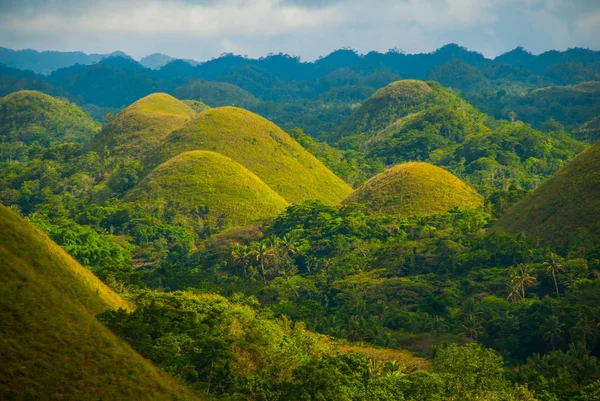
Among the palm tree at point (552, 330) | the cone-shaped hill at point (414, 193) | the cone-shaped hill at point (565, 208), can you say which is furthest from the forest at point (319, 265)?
the cone-shaped hill at point (414, 193)

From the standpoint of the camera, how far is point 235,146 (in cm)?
17375

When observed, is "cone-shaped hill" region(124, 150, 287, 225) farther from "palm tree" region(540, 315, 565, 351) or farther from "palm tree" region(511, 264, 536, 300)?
"palm tree" region(540, 315, 565, 351)

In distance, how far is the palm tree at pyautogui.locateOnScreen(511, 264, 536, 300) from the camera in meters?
85.5

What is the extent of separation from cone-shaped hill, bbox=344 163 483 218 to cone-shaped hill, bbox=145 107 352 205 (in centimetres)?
2160

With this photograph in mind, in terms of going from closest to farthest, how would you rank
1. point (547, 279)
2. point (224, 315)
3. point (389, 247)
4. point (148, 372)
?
1. point (148, 372)
2. point (224, 315)
3. point (547, 279)
4. point (389, 247)

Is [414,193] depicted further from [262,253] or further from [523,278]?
[523,278]

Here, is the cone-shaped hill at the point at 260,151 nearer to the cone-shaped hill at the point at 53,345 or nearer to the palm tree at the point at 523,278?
the palm tree at the point at 523,278

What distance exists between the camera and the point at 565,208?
105188mm

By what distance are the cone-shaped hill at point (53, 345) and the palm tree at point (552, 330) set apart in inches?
1623

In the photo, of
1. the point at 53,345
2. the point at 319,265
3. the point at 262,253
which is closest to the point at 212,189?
the point at 262,253

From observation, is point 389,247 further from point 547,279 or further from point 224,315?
point 224,315

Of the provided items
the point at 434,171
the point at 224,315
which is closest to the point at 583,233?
the point at 434,171

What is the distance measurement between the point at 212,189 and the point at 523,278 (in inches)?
2965

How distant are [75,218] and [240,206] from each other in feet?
104
